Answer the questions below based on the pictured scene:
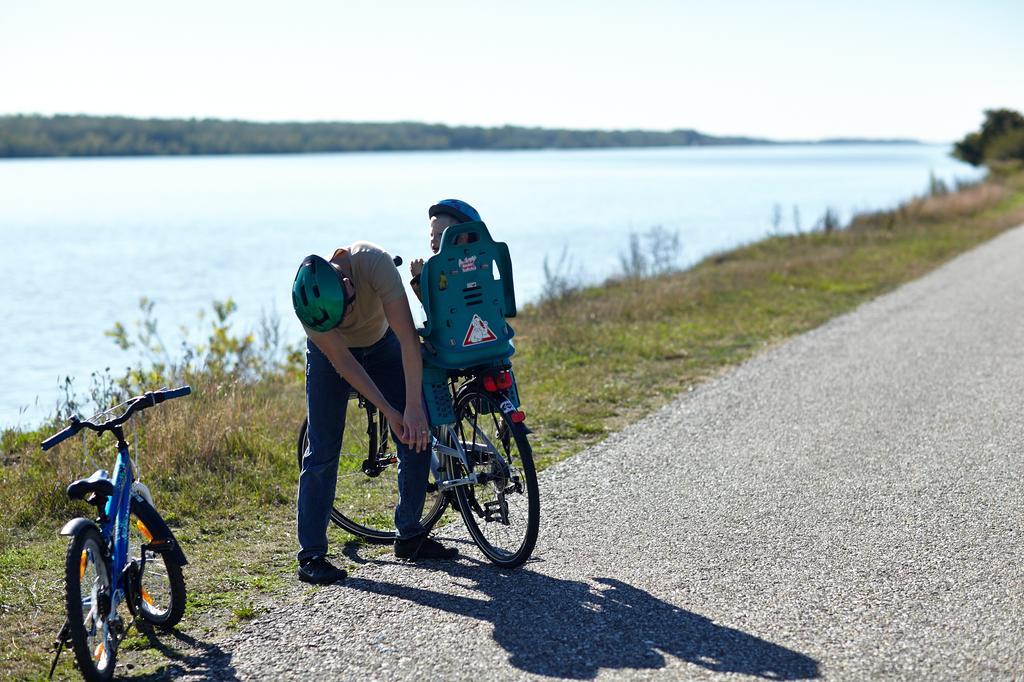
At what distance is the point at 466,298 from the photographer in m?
4.91

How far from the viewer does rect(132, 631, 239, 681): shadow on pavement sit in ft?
12.9

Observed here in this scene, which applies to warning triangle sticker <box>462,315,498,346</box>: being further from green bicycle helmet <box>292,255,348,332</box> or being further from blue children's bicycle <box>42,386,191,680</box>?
blue children's bicycle <box>42,386,191,680</box>

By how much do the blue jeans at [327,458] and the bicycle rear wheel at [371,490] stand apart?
195 millimetres

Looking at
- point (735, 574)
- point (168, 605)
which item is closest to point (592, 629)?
point (735, 574)

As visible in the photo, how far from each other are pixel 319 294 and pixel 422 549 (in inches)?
56.8

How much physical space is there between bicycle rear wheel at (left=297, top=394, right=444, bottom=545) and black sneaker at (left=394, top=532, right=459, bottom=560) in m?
0.10

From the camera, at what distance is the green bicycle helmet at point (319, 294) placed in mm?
4527

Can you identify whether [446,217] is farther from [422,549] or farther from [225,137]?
[225,137]

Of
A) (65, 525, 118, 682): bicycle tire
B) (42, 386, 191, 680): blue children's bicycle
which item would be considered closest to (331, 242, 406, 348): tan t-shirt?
(42, 386, 191, 680): blue children's bicycle

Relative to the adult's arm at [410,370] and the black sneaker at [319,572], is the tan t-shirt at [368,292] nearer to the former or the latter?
the adult's arm at [410,370]

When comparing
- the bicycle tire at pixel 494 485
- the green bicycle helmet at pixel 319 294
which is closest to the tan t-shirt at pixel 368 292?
the green bicycle helmet at pixel 319 294

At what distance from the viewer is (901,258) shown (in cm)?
2056

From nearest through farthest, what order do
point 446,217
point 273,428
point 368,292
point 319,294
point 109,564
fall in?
point 109,564 < point 319,294 < point 368,292 < point 446,217 < point 273,428

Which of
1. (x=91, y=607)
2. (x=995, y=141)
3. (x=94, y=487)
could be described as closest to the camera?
(x=91, y=607)
